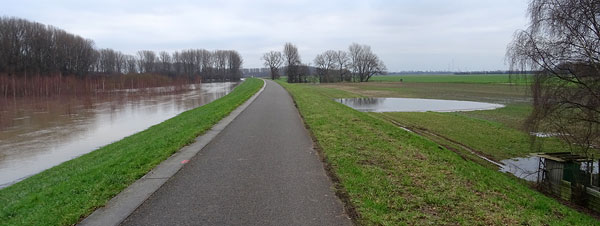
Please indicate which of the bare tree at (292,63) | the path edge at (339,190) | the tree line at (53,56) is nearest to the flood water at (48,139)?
the path edge at (339,190)

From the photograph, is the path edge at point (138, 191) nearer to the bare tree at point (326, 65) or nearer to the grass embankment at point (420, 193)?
the grass embankment at point (420, 193)

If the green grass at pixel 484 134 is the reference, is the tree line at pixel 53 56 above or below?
above

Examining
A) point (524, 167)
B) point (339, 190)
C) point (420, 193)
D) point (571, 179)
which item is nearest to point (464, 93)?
point (524, 167)

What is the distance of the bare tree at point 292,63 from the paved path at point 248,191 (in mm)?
93898

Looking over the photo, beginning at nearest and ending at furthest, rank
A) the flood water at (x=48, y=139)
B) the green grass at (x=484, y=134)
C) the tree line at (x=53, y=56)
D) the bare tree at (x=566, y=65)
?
the bare tree at (x=566, y=65), the flood water at (x=48, y=139), the green grass at (x=484, y=134), the tree line at (x=53, y=56)

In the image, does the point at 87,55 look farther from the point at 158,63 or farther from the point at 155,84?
the point at 158,63

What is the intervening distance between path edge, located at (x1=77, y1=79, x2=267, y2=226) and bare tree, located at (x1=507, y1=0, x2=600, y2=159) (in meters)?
9.27

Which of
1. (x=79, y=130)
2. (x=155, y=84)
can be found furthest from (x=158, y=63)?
(x=79, y=130)

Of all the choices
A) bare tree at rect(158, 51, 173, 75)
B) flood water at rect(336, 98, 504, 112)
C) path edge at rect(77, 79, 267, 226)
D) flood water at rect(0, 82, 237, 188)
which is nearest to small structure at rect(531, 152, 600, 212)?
path edge at rect(77, 79, 267, 226)

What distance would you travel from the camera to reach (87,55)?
98.5 meters

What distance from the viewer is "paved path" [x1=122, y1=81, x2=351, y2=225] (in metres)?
4.53

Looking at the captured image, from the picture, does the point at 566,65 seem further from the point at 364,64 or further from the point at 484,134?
the point at 364,64

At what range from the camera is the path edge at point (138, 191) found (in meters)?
4.60

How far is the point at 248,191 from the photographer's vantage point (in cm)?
556
